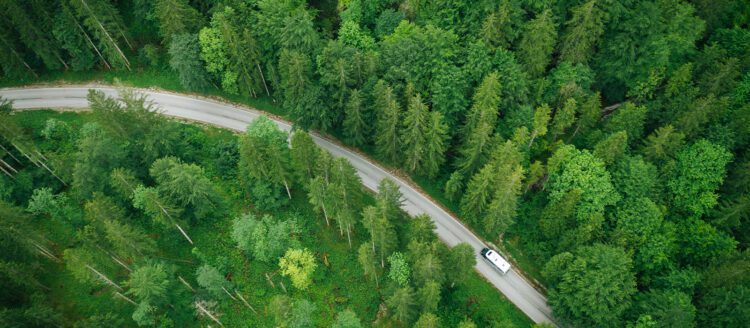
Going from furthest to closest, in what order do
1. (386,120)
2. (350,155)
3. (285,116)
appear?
(285,116), (350,155), (386,120)

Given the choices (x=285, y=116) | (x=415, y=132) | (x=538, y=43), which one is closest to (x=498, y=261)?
(x=415, y=132)

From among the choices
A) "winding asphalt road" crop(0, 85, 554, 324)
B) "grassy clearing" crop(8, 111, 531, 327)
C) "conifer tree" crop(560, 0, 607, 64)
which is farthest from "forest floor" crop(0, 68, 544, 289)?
"conifer tree" crop(560, 0, 607, 64)

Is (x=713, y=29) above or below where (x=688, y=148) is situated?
above

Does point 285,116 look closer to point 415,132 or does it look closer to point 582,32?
point 415,132

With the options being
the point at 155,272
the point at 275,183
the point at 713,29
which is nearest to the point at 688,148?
the point at 713,29

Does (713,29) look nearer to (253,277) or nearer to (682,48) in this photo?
(682,48)

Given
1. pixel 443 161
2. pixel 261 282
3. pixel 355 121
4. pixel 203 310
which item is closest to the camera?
pixel 203 310

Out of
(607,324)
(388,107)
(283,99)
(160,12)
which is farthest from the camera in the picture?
(283,99)
